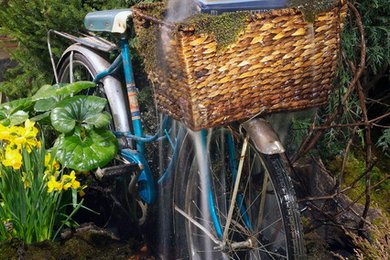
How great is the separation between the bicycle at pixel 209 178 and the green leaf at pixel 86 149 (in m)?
0.13

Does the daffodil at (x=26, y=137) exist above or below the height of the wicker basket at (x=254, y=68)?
below

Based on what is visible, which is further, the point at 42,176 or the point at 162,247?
the point at 162,247

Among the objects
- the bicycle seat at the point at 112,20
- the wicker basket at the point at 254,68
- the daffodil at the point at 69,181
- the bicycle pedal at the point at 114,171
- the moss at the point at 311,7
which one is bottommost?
the bicycle pedal at the point at 114,171

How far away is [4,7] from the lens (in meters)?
3.88

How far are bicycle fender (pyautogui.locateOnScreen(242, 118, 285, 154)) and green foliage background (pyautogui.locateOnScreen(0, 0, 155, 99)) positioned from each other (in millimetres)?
1864

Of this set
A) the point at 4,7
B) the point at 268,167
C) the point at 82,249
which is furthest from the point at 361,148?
the point at 4,7

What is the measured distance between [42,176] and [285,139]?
4.86ft

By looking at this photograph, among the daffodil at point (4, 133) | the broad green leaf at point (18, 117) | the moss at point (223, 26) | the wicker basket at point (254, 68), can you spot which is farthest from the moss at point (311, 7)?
the broad green leaf at point (18, 117)

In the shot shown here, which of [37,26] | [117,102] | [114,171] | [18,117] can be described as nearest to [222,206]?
[114,171]

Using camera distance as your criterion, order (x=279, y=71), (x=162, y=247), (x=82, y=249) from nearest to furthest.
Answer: (x=279, y=71)
(x=82, y=249)
(x=162, y=247)

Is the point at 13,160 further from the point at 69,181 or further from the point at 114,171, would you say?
the point at 114,171

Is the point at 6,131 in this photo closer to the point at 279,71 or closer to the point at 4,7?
the point at 279,71

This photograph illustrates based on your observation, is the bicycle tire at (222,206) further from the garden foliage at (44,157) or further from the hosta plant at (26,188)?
the hosta plant at (26,188)

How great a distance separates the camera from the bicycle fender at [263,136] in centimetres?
165
